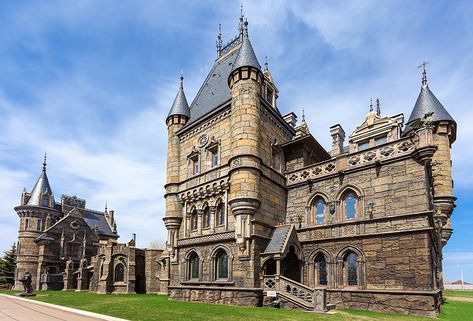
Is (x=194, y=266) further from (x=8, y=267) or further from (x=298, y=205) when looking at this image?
(x=8, y=267)

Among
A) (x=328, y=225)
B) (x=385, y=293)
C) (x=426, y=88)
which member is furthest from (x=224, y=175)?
(x=426, y=88)

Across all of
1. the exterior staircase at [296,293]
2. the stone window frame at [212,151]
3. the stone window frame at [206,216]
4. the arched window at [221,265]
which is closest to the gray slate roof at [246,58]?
the stone window frame at [212,151]

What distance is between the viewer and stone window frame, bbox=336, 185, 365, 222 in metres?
Result: 17.7

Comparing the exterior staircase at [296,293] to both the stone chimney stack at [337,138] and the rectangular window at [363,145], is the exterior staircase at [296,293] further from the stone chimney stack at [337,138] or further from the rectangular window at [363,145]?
the rectangular window at [363,145]

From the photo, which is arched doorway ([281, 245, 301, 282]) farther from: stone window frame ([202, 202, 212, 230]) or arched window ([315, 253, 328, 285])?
stone window frame ([202, 202, 212, 230])

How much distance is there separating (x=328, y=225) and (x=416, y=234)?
440 cm

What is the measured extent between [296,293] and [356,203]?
561cm

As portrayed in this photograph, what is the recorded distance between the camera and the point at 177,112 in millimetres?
25859

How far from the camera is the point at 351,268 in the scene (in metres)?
17.4

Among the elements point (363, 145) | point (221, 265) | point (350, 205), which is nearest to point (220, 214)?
point (221, 265)

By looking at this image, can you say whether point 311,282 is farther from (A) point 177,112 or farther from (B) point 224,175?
(A) point 177,112

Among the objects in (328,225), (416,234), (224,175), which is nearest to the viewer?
(416,234)

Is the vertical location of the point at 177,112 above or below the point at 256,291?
above

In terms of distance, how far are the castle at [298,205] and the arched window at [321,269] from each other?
0.05 m
